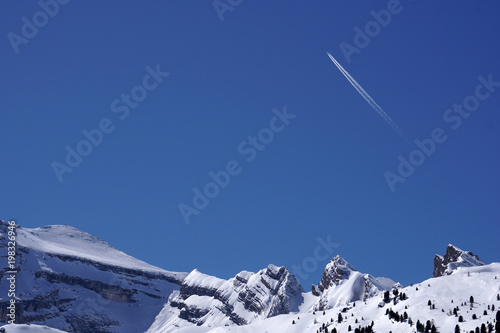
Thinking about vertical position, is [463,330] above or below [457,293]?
below

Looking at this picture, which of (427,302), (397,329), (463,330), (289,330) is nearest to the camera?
(463,330)

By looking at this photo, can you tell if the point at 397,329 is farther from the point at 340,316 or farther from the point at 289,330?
the point at 289,330

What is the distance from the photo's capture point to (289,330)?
184 meters

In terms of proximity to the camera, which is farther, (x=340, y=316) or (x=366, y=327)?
(x=340, y=316)

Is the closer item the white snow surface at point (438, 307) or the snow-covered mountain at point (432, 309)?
the snow-covered mountain at point (432, 309)

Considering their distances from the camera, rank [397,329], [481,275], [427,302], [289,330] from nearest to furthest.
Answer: [397,329] → [427,302] → [481,275] → [289,330]

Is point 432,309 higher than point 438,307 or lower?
lower

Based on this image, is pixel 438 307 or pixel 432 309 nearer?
pixel 432 309

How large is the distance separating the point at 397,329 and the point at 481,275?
32.1 metres

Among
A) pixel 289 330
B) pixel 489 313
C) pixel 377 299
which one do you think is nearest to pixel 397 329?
pixel 489 313

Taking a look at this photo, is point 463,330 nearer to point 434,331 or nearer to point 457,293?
point 434,331

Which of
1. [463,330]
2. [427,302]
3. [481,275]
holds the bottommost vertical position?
[463,330]

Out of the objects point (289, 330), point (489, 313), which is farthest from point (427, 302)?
point (289, 330)

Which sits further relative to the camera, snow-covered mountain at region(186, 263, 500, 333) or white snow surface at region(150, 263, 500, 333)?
white snow surface at region(150, 263, 500, 333)
